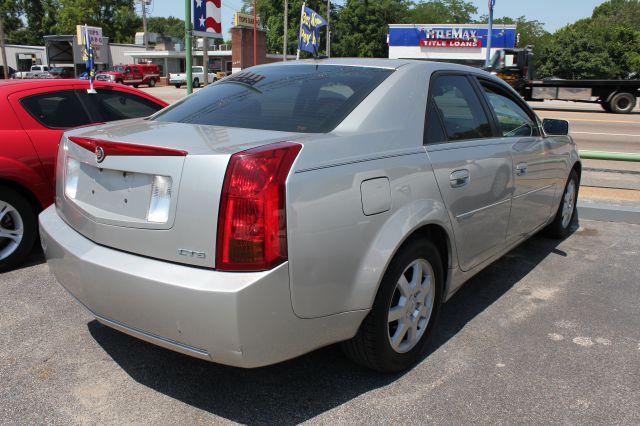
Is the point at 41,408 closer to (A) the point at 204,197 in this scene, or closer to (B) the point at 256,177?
(A) the point at 204,197

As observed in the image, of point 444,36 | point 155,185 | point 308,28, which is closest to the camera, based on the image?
point 155,185

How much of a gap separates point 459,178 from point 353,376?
1249mm

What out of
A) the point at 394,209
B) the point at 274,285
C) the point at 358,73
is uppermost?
the point at 358,73

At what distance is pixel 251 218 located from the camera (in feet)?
7.22

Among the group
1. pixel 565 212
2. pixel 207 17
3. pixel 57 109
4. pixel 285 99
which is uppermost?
pixel 207 17

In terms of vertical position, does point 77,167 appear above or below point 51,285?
above

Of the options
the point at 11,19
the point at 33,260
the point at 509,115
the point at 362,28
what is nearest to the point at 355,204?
the point at 509,115

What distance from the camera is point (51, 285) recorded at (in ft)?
13.6

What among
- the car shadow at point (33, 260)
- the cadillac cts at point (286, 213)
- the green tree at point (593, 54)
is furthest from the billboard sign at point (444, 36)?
the cadillac cts at point (286, 213)

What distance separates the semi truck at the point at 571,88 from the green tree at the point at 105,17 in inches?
2772

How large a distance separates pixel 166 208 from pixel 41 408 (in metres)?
1.18

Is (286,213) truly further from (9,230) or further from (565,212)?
Answer: (565,212)

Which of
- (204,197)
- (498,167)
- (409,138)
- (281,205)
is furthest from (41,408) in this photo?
(498,167)

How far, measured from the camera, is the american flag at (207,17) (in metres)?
7.78
